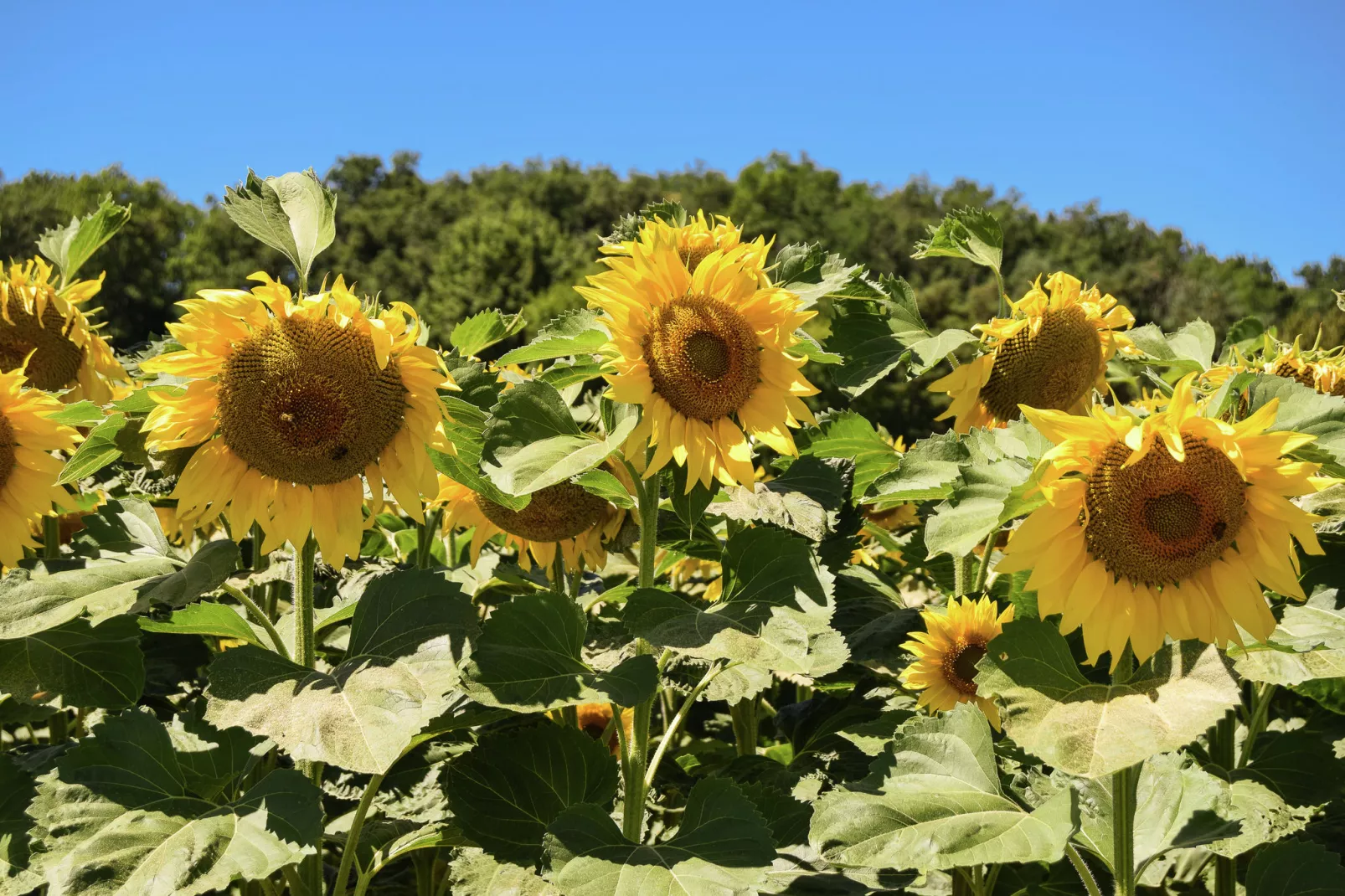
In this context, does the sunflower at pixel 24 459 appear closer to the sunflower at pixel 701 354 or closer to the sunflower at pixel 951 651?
the sunflower at pixel 701 354

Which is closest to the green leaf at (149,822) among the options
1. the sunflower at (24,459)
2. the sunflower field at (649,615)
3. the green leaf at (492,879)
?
the sunflower field at (649,615)

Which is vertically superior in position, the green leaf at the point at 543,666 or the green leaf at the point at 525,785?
the green leaf at the point at 543,666

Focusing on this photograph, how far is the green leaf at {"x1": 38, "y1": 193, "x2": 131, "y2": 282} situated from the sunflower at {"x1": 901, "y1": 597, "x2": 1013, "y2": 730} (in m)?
2.10

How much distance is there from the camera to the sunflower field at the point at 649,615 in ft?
5.76

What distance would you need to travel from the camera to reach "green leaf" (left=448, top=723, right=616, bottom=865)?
6.71ft

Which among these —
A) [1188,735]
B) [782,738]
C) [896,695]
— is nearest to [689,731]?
[782,738]

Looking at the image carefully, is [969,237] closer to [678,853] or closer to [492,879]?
[678,853]

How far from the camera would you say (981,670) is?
1835 mm

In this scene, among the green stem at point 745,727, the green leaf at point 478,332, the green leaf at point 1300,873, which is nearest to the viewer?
the green leaf at point 1300,873

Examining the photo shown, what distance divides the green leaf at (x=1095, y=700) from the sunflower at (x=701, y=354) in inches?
20.7

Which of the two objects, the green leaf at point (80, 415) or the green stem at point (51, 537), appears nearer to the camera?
the green leaf at point (80, 415)

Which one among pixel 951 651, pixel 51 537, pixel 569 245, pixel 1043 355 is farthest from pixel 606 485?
pixel 569 245

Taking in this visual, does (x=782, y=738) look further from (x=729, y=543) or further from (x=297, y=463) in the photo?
(x=297, y=463)

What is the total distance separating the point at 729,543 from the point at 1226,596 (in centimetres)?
83
